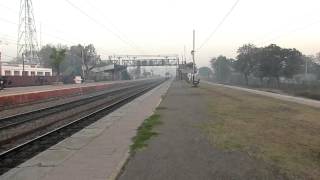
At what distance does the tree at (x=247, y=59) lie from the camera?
350 ft

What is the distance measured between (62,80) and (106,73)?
5440 cm

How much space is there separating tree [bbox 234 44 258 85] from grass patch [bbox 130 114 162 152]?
85290 millimetres

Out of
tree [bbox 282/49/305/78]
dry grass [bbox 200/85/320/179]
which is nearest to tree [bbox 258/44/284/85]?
tree [bbox 282/49/305/78]

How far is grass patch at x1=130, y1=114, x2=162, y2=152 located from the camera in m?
12.9

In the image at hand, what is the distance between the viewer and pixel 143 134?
15539 mm

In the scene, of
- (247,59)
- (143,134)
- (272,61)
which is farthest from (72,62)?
(143,134)

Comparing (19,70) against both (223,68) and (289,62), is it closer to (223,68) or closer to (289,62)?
(289,62)

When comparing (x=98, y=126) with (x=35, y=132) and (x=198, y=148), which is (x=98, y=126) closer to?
(x=35, y=132)

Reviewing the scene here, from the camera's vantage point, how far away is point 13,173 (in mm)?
9781

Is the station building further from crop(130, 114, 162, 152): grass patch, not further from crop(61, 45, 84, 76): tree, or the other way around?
crop(130, 114, 162, 152): grass patch

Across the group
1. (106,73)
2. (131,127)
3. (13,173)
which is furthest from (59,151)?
(106,73)

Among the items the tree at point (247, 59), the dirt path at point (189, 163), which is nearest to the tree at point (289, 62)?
the tree at point (247, 59)

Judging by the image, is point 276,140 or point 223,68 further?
point 223,68

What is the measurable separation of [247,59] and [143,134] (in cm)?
9775
